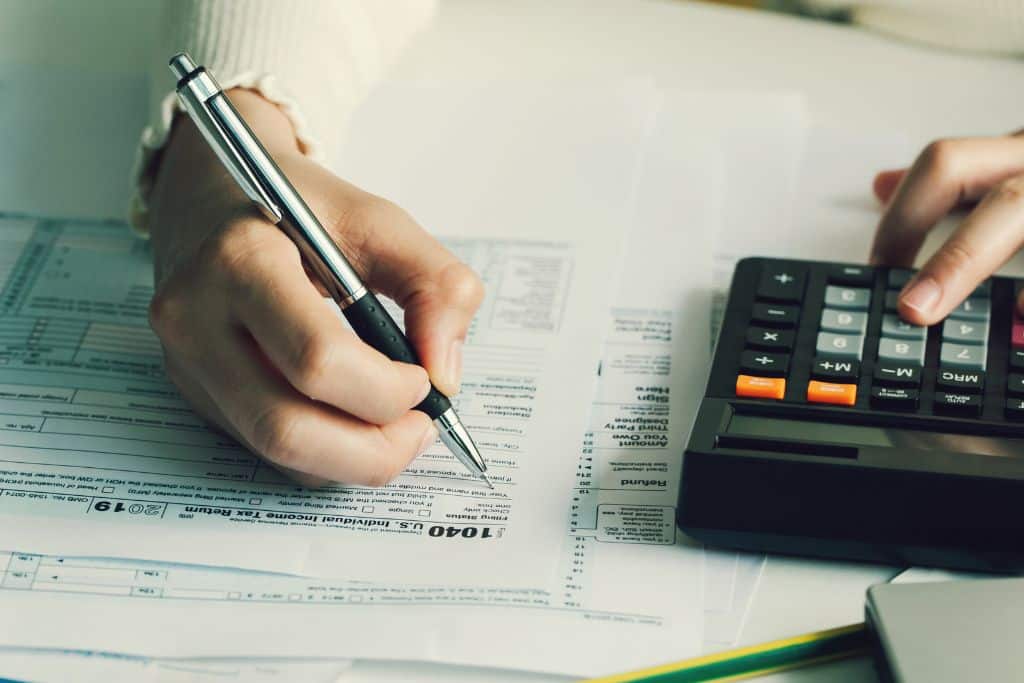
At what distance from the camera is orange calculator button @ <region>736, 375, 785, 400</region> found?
1.41ft

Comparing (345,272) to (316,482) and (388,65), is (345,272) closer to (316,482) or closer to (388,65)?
(316,482)

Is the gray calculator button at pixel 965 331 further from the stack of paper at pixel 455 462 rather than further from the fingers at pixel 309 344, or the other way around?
the fingers at pixel 309 344

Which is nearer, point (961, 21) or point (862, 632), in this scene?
point (862, 632)

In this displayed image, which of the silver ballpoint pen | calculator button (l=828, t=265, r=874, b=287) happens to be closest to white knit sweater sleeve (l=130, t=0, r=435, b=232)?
the silver ballpoint pen

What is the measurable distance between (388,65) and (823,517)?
0.42 m

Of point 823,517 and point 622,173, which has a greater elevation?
point 622,173

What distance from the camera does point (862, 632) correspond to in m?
0.36

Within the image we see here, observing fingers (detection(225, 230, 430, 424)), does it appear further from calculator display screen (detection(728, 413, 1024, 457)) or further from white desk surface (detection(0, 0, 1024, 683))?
white desk surface (detection(0, 0, 1024, 683))

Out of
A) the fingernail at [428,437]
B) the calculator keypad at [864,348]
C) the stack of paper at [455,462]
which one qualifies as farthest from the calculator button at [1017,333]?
the fingernail at [428,437]

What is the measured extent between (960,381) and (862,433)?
50 mm

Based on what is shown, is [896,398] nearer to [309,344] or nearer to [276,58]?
[309,344]

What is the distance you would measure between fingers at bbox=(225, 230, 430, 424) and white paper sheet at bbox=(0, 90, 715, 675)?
7 centimetres

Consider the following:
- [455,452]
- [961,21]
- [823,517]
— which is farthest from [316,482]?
[961,21]

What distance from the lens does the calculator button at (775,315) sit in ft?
1.53
